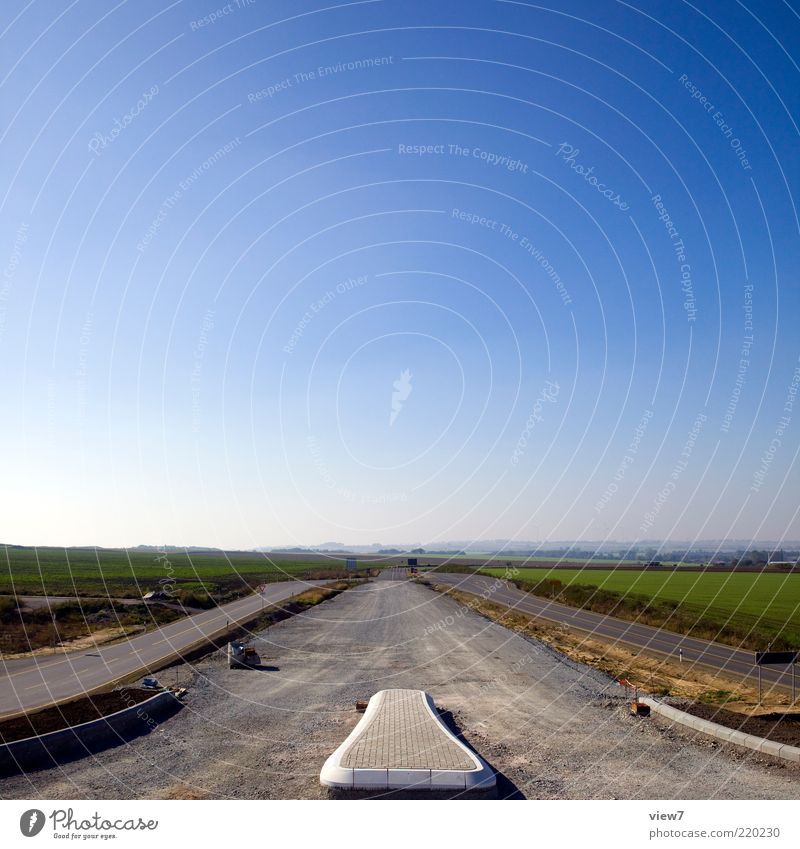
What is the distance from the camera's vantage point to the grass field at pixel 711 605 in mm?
61312

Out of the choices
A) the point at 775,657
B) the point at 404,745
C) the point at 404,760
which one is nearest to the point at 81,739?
the point at 404,745

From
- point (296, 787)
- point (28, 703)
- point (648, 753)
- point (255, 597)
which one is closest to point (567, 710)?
point (648, 753)

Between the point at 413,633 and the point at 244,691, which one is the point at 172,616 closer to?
the point at 413,633

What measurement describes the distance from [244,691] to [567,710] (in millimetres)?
16324

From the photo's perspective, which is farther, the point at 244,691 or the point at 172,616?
the point at 172,616

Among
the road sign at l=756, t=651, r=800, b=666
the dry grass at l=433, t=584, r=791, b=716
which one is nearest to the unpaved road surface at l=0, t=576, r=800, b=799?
the dry grass at l=433, t=584, r=791, b=716

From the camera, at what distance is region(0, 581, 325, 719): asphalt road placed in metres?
32.6

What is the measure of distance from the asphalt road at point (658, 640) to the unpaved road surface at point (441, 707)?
33.1ft

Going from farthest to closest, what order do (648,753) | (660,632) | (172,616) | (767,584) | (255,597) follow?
(767,584)
(255,597)
(172,616)
(660,632)
(648,753)

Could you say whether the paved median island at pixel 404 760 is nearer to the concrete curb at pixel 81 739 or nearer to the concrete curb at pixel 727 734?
the concrete curb at pixel 81 739

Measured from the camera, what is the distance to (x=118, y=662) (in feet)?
145

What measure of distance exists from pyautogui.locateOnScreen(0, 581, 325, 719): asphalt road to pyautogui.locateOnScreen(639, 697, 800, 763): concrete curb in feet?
89.9

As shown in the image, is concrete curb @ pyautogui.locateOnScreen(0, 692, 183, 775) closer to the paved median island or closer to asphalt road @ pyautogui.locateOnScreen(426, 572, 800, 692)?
the paved median island
